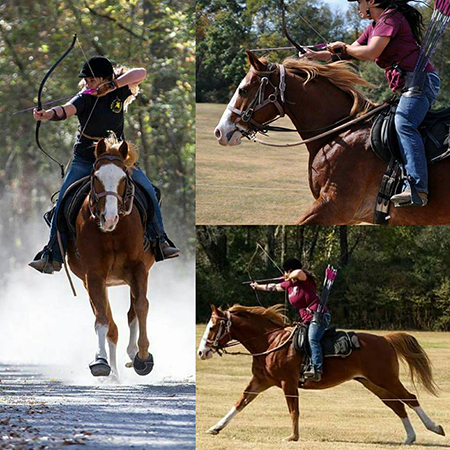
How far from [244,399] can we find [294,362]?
0.40 metres

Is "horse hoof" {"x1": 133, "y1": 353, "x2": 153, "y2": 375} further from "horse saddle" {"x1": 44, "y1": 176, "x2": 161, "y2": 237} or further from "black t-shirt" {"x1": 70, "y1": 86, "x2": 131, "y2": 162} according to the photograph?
"black t-shirt" {"x1": 70, "y1": 86, "x2": 131, "y2": 162}

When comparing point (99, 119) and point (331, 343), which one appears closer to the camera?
point (331, 343)

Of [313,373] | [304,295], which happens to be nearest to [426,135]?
[304,295]

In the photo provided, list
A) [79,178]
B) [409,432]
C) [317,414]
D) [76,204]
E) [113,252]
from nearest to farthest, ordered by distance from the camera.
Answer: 1. [409,432]
2. [317,414]
3. [113,252]
4. [76,204]
5. [79,178]

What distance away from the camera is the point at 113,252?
27.9ft

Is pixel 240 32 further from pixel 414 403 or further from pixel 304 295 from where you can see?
pixel 414 403

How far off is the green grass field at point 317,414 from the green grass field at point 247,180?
965mm

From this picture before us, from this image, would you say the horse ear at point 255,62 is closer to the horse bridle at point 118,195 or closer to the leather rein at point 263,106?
the leather rein at point 263,106

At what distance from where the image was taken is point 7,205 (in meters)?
16.9

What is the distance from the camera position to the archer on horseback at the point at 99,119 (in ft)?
28.0

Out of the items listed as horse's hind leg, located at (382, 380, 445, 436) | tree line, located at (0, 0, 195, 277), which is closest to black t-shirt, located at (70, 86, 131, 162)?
horse's hind leg, located at (382, 380, 445, 436)

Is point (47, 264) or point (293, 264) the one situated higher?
point (293, 264)

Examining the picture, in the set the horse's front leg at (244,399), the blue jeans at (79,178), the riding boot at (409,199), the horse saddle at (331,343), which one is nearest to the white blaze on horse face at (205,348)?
the horse's front leg at (244,399)

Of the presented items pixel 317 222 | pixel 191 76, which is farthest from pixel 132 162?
pixel 191 76
